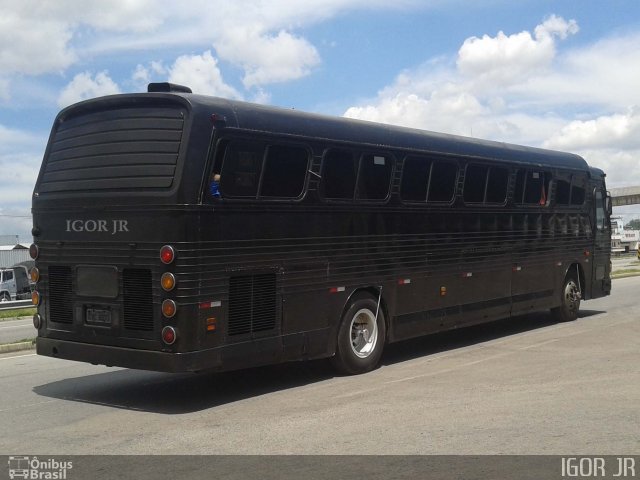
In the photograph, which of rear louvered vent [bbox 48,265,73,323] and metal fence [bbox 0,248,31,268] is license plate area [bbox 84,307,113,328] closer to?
rear louvered vent [bbox 48,265,73,323]

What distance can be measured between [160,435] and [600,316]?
11.9 meters

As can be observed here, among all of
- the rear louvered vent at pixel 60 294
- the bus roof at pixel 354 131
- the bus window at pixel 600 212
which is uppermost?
the bus roof at pixel 354 131

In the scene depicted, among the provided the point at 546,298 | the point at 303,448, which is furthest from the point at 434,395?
the point at 546,298

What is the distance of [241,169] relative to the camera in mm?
8227

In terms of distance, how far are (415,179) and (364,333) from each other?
7.96 ft

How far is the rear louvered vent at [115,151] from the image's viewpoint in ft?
26.0

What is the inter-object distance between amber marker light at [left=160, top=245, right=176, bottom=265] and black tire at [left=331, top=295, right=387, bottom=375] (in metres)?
2.80

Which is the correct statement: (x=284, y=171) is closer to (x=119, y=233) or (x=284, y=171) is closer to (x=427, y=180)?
(x=119, y=233)

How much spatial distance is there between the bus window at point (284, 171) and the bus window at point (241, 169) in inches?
5.5

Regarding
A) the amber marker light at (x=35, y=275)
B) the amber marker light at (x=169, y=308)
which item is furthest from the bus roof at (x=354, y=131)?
the amber marker light at (x=35, y=275)

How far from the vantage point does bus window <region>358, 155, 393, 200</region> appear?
32.3 ft

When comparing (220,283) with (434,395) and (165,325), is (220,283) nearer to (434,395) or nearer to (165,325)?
(165,325)

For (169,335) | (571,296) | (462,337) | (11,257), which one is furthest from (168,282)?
(11,257)

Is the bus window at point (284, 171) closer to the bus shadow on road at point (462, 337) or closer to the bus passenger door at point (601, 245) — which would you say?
the bus shadow on road at point (462, 337)
